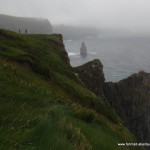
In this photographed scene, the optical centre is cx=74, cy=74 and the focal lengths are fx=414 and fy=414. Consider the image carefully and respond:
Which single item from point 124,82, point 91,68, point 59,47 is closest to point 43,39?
point 59,47

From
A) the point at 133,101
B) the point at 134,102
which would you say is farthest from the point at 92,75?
the point at 134,102

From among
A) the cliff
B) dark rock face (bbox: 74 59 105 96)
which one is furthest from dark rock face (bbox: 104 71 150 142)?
dark rock face (bbox: 74 59 105 96)

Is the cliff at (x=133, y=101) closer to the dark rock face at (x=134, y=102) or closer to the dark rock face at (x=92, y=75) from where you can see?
the dark rock face at (x=134, y=102)

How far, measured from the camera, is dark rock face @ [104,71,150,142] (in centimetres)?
7562

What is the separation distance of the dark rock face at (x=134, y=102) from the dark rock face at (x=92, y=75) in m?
7.70

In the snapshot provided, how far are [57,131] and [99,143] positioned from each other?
4728mm

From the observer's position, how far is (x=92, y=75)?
64.8 meters

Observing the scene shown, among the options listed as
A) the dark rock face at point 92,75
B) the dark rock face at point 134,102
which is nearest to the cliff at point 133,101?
the dark rock face at point 134,102

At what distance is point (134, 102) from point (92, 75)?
17.2m

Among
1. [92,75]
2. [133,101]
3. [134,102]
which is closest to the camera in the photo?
[92,75]

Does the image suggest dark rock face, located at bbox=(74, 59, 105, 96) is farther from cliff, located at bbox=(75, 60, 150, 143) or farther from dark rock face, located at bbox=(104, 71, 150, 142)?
dark rock face, located at bbox=(104, 71, 150, 142)

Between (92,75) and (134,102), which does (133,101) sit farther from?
(92,75)

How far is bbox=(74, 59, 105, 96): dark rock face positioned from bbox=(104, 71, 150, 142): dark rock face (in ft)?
25.3

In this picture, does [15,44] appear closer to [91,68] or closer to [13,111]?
[91,68]
